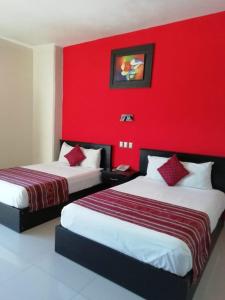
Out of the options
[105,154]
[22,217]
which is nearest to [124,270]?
[22,217]

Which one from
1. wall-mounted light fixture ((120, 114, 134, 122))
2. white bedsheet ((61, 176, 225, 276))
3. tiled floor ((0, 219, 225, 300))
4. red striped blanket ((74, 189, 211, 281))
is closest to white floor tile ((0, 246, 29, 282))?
tiled floor ((0, 219, 225, 300))

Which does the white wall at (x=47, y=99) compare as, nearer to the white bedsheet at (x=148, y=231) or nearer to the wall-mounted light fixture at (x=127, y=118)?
the wall-mounted light fixture at (x=127, y=118)

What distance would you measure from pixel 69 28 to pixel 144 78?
149cm

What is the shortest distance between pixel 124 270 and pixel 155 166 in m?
1.81

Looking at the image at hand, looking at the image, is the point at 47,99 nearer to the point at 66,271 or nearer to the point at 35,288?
the point at 66,271

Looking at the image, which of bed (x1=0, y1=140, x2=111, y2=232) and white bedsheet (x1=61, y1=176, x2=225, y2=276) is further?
bed (x1=0, y1=140, x2=111, y2=232)

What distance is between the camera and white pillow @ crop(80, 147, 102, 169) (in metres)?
4.23

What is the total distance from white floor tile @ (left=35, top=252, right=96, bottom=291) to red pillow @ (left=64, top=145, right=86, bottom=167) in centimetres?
202

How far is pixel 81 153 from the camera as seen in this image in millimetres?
4367

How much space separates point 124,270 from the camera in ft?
6.66

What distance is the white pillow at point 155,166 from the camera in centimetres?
Result: 351

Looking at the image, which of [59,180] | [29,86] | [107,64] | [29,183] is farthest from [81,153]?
[29,86]

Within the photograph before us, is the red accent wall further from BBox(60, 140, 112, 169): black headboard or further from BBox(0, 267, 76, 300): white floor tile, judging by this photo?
BBox(0, 267, 76, 300): white floor tile

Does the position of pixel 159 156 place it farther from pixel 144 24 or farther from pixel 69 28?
pixel 69 28
